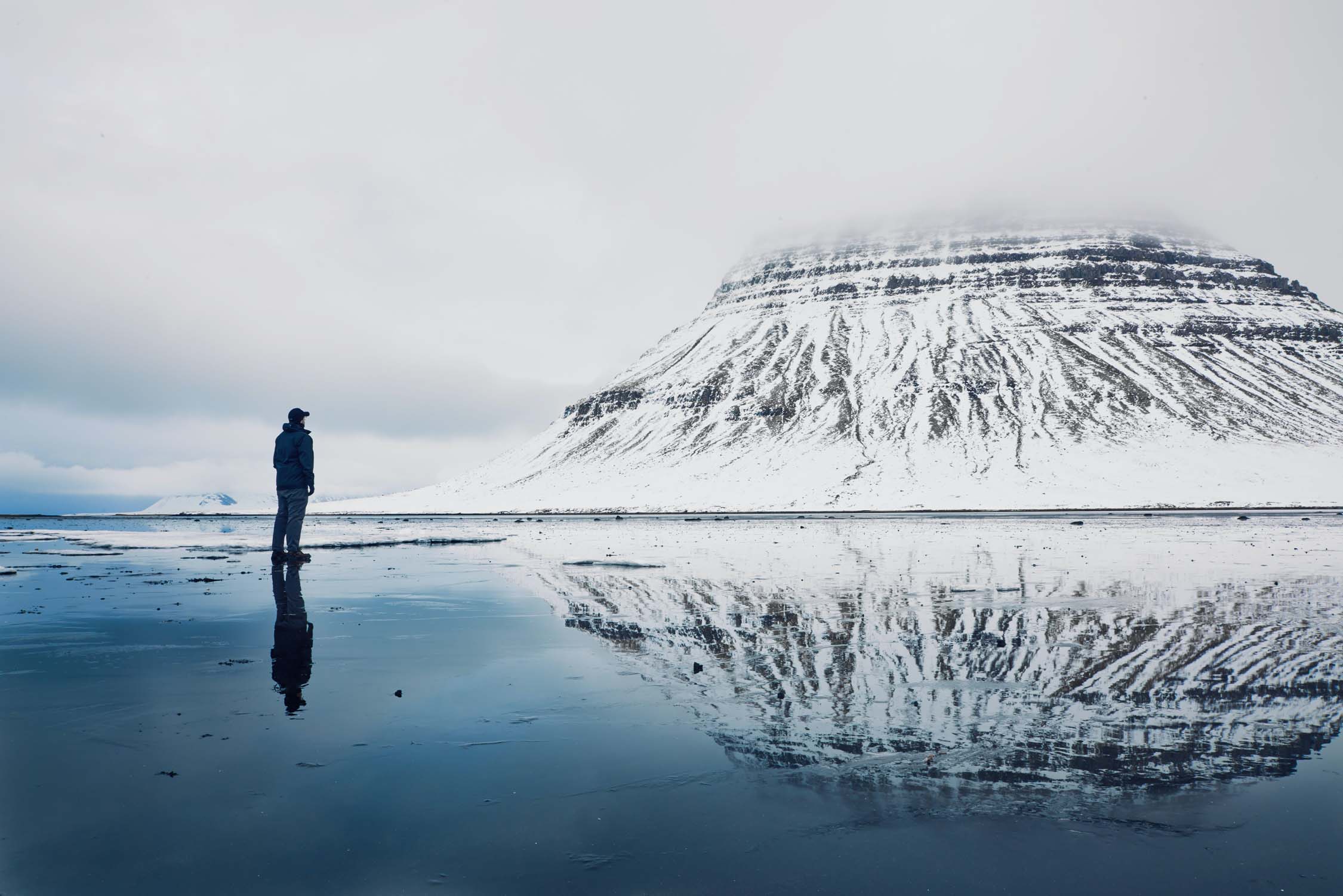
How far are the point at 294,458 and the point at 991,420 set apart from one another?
5834 inches

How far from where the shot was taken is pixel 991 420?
152 meters

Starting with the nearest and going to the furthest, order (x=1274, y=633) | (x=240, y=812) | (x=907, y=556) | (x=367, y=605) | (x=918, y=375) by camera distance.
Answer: (x=240, y=812), (x=1274, y=633), (x=367, y=605), (x=907, y=556), (x=918, y=375)

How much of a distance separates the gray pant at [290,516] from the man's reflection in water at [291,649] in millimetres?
5561

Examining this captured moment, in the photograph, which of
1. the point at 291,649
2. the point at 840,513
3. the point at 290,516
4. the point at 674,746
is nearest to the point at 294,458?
the point at 290,516

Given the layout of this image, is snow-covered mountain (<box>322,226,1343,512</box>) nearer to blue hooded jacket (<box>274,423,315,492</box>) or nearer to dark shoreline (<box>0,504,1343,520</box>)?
dark shoreline (<box>0,504,1343,520</box>)

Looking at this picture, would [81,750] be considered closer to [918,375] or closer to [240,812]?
[240,812]

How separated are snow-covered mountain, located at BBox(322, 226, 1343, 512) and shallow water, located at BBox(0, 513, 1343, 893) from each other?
113 meters

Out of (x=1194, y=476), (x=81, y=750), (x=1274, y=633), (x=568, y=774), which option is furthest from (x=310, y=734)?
(x=1194, y=476)

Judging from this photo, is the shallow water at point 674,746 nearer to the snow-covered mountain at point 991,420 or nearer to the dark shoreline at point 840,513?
the dark shoreline at point 840,513

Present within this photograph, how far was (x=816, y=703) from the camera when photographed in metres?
7.11

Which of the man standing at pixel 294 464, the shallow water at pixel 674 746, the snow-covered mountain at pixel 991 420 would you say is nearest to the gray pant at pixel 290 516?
the man standing at pixel 294 464

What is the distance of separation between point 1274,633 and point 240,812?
11.2 meters

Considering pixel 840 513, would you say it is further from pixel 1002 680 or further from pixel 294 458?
pixel 1002 680

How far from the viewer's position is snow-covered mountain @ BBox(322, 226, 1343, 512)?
418 ft
